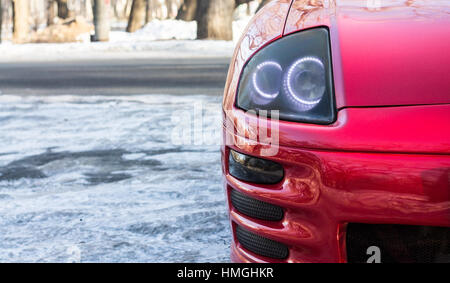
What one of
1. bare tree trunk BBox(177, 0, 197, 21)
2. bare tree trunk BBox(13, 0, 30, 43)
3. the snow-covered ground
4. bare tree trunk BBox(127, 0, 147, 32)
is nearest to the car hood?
the snow-covered ground

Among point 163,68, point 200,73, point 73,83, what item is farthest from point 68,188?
point 163,68

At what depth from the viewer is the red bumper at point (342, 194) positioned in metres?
1.85

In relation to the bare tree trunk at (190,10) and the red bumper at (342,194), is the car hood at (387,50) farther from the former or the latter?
the bare tree trunk at (190,10)

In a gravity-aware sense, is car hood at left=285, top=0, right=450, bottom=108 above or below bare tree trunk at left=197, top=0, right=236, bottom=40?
above

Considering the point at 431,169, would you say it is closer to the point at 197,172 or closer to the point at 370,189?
the point at 370,189

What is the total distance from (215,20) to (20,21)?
7.59 m

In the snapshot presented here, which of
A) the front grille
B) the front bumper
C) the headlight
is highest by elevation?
the headlight

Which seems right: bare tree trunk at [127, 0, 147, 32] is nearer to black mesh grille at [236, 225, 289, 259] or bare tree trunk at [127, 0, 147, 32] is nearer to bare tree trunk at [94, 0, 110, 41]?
bare tree trunk at [94, 0, 110, 41]

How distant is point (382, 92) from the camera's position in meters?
2.02

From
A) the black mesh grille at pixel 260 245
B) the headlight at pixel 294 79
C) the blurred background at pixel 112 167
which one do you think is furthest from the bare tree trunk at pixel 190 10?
the black mesh grille at pixel 260 245

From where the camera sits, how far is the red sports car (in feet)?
6.15

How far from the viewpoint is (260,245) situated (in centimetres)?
216

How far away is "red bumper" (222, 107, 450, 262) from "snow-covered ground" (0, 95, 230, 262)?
904 millimetres
